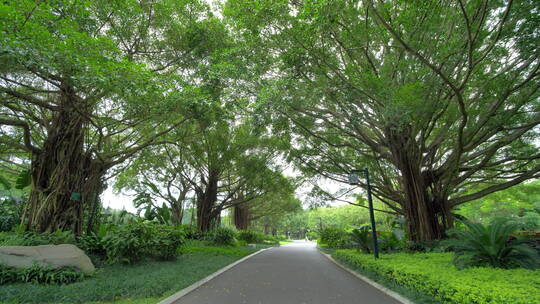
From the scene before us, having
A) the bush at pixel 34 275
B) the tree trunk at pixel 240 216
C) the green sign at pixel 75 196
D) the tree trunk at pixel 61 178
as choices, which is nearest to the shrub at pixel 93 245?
the tree trunk at pixel 61 178

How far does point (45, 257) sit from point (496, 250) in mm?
8894

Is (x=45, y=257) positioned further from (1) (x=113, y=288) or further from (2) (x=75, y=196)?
(2) (x=75, y=196)

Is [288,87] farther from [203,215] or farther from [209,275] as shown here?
[203,215]

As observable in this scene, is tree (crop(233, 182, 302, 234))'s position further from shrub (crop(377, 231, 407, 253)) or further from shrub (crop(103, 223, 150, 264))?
shrub (crop(103, 223, 150, 264))

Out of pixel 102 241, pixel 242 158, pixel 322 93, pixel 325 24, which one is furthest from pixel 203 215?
pixel 325 24

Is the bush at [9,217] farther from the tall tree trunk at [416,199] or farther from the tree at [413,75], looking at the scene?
the tall tree trunk at [416,199]

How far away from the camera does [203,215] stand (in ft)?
54.1

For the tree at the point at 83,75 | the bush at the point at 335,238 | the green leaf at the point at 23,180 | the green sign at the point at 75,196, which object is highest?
the tree at the point at 83,75

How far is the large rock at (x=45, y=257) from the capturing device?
504 cm

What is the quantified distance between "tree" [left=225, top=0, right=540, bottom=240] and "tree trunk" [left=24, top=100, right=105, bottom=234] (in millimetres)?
5782

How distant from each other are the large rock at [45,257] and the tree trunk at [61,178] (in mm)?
2157

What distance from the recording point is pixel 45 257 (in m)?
5.24

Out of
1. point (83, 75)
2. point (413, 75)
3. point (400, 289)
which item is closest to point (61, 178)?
point (83, 75)

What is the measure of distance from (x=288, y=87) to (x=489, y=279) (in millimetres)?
6138
